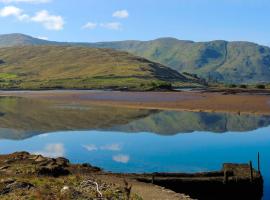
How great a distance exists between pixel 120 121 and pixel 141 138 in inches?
825

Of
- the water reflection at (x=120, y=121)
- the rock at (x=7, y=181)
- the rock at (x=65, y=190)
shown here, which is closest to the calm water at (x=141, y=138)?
the water reflection at (x=120, y=121)

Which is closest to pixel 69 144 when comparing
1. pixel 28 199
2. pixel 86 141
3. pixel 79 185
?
pixel 86 141

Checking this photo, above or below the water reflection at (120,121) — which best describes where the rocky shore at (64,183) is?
above

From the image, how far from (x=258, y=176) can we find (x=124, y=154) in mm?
19971

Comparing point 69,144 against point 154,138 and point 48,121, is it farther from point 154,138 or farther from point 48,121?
point 48,121

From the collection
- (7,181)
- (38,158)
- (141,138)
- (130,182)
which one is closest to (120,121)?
(141,138)

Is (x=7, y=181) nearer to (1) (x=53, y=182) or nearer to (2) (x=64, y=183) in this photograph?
(1) (x=53, y=182)

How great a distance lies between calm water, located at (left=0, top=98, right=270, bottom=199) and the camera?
51.3m

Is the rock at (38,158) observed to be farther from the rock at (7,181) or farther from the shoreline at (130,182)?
the rock at (7,181)

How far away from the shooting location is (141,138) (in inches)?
2734

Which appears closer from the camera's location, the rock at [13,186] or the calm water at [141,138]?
the rock at [13,186]

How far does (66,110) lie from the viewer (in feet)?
360

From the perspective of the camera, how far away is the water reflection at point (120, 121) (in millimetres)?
79188

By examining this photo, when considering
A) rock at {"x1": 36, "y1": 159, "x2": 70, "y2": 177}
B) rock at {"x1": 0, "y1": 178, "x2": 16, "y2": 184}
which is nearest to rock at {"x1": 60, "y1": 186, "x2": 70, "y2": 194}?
rock at {"x1": 0, "y1": 178, "x2": 16, "y2": 184}
